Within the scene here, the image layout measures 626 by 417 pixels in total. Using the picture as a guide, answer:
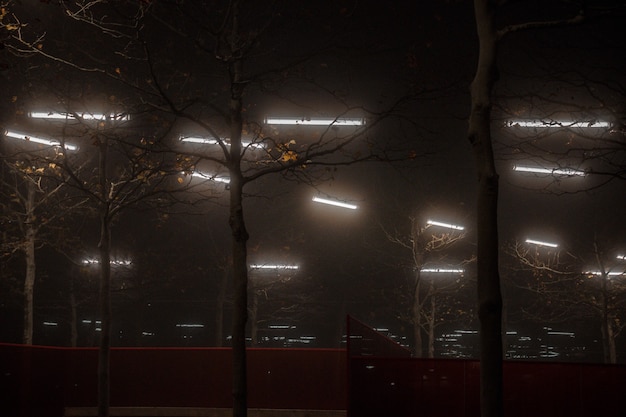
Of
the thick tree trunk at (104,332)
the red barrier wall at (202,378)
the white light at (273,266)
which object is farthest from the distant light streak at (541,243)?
the thick tree trunk at (104,332)

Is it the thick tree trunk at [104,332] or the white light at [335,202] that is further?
the white light at [335,202]

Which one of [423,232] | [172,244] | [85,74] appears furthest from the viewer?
[172,244]

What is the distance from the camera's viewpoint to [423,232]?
31.5 meters

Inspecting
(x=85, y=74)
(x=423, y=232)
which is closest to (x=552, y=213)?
(x=423, y=232)

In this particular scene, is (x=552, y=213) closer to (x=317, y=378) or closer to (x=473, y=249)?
(x=473, y=249)

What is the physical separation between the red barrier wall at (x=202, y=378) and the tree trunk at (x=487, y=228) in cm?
1280

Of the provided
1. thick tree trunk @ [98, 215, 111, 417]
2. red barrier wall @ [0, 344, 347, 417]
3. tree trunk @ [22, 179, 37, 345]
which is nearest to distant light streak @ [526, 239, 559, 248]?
red barrier wall @ [0, 344, 347, 417]

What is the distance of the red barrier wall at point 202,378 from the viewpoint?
21.8 metres

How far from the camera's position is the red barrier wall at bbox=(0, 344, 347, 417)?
71.5 feet

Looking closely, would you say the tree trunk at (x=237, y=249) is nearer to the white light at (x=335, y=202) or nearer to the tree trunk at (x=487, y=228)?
the tree trunk at (x=487, y=228)

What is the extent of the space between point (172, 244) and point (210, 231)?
2.36m

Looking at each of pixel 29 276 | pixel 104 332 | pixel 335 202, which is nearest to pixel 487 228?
pixel 104 332

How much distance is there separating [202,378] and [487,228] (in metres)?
14.9

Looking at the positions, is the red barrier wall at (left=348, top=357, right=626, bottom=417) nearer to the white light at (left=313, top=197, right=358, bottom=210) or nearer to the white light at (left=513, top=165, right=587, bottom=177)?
the white light at (left=513, top=165, right=587, bottom=177)
